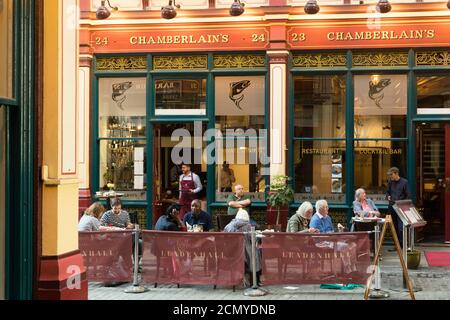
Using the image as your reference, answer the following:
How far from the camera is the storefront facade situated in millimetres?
15266

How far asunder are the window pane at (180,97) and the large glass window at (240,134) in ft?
1.20

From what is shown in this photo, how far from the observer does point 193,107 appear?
16094mm

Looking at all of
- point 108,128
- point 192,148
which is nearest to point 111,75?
point 108,128

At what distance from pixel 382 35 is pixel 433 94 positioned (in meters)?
1.60

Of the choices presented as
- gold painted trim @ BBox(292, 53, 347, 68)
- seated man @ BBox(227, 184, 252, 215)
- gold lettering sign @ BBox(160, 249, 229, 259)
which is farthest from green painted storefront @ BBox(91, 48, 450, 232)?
gold lettering sign @ BBox(160, 249, 229, 259)

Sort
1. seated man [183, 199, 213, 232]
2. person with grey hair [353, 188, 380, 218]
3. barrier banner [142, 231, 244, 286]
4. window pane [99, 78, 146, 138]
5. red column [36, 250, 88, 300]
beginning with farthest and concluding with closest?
window pane [99, 78, 146, 138]
person with grey hair [353, 188, 380, 218]
seated man [183, 199, 213, 232]
barrier banner [142, 231, 244, 286]
red column [36, 250, 88, 300]

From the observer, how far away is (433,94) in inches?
600

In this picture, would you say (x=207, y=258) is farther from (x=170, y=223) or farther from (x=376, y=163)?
(x=376, y=163)

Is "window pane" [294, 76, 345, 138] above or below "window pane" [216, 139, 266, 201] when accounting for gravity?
above

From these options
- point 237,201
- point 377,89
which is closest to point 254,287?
point 237,201

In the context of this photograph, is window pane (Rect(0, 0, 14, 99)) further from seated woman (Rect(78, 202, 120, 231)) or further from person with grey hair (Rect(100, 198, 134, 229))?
person with grey hair (Rect(100, 198, 134, 229))

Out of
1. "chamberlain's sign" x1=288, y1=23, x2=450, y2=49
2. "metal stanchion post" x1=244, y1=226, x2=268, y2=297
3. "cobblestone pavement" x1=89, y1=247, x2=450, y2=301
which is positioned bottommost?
"cobblestone pavement" x1=89, y1=247, x2=450, y2=301

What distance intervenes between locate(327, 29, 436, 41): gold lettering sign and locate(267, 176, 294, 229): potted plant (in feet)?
10.2

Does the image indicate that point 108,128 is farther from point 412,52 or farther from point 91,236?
point 412,52
